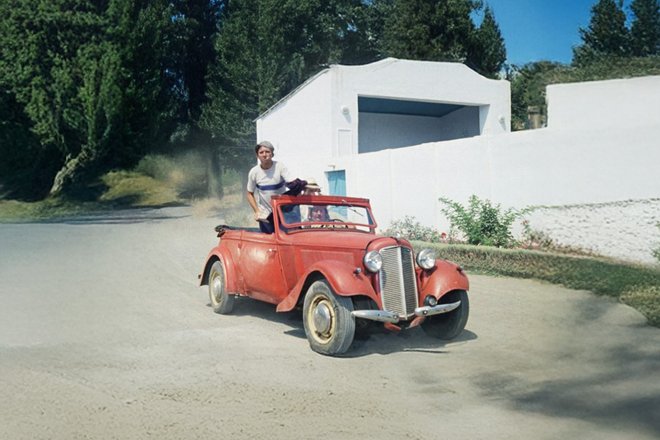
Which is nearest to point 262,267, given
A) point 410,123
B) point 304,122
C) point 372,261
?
point 372,261

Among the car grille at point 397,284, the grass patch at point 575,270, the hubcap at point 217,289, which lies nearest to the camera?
the car grille at point 397,284

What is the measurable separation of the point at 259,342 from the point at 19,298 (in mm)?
4517

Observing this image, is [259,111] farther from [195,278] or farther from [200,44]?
[195,278]

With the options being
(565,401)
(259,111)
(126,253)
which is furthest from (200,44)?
(565,401)

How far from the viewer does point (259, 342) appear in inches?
278

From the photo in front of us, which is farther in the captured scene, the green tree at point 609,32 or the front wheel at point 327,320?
the green tree at point 609,32

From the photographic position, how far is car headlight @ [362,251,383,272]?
649 centimetres

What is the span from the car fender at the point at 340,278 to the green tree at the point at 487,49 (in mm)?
31666

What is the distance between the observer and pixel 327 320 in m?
6.50

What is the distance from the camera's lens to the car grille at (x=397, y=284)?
6.65m

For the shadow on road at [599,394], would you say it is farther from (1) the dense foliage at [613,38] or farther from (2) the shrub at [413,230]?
(1) the dense foliage at [613,38]

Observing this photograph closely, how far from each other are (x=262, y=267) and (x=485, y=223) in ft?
22.1

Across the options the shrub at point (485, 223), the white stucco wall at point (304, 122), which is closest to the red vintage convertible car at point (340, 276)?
the shrub at point (485, 223)

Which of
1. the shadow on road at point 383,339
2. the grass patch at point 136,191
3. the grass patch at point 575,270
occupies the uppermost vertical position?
the grass patch at point 136,191
